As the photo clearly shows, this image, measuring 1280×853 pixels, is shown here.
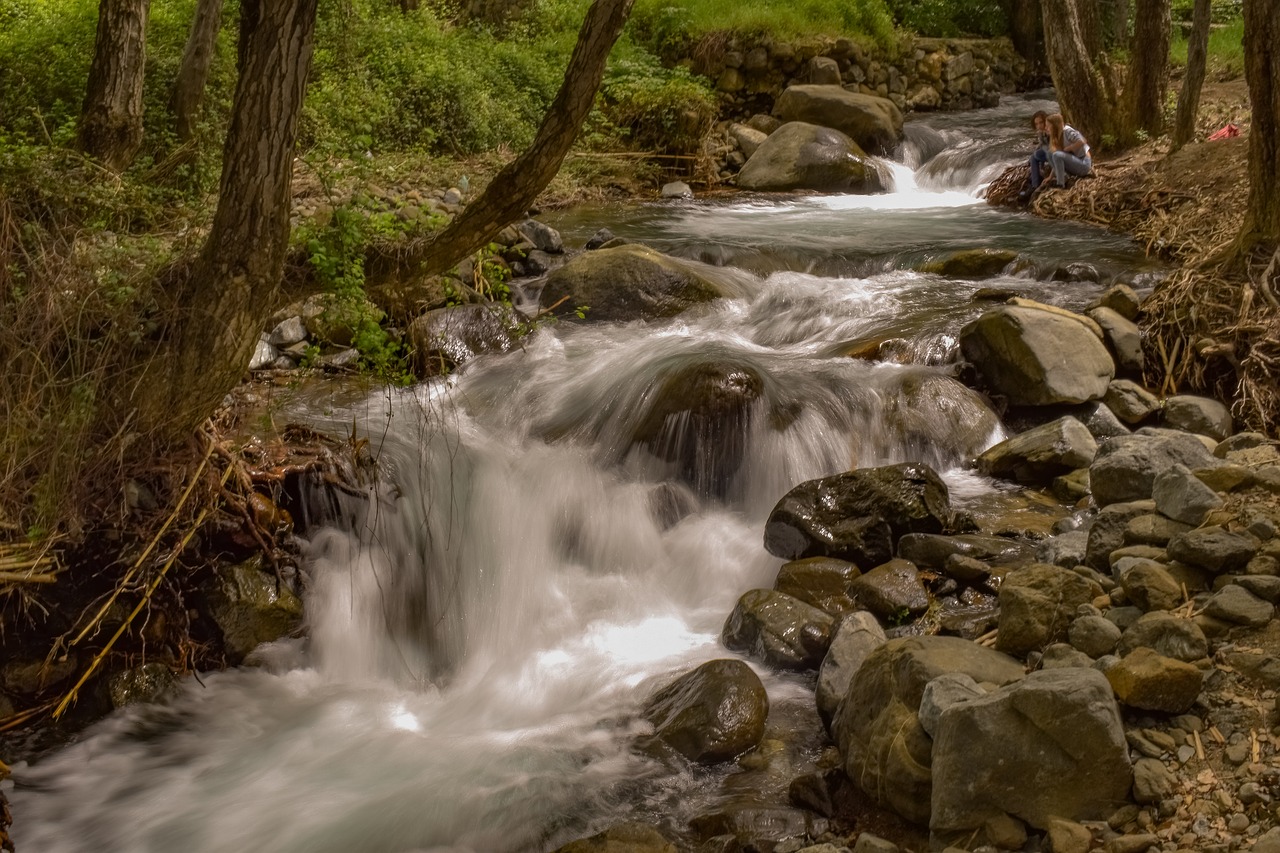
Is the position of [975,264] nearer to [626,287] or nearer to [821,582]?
[626,287]

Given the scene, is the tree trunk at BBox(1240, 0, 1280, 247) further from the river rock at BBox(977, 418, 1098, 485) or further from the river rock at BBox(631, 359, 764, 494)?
the river rock at BBox(631, 359, 764, 494)

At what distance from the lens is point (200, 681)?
5.23m

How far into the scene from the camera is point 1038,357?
7.54 metres

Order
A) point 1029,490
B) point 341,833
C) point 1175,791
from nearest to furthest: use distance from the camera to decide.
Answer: point 1175,791
point 341,833
point 1029,490

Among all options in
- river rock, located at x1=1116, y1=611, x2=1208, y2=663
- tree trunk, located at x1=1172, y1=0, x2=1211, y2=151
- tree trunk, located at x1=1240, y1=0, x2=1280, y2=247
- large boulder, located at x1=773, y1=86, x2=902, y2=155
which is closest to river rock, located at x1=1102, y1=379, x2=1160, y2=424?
tree trunk, located at x1=1240, y1=0, x2=1280, y2=247

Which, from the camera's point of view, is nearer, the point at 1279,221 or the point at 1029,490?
the point at 1029,490

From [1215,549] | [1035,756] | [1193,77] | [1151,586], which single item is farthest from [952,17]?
[1035,756]

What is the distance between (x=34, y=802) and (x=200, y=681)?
2.86ft

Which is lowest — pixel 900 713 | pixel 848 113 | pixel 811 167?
pixel 900 713

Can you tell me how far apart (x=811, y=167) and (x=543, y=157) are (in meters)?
10.7

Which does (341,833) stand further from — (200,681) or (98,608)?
(98,608)

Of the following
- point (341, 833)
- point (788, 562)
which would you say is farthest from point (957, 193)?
point (341, 833)

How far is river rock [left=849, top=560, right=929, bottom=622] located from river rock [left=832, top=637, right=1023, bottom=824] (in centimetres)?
Result: 104

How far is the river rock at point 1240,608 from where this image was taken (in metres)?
3.89
